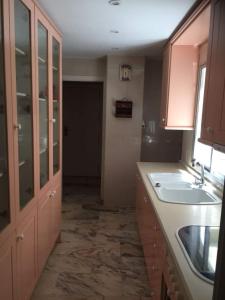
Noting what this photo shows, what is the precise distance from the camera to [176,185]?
268 centimetres

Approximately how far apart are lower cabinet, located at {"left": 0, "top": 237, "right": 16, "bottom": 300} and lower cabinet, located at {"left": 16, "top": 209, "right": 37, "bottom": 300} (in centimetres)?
8

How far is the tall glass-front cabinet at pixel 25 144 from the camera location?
60.4 inches

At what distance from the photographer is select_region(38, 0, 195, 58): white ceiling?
1975 mm

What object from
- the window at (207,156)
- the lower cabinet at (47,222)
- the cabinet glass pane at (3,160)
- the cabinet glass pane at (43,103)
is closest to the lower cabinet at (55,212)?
the lower cabinet at (47,222)

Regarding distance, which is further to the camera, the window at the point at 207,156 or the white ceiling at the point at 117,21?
the window at the point at 207,156

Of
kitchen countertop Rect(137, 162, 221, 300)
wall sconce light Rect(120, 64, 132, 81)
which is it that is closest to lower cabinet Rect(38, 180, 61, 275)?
kitchen countertop Rect(137, 162, 221, 300)

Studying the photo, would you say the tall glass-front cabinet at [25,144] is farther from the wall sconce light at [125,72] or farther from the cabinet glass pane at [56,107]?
the wall sconce light at [125,72]

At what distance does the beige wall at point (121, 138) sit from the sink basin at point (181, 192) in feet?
4.39

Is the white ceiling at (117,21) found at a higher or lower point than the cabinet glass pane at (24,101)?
higher

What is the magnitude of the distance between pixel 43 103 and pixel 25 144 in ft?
1.99

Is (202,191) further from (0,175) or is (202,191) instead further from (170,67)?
(0,175)

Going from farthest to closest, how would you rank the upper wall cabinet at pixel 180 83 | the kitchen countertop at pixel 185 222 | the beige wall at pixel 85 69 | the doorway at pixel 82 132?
the doorway at pixel 82 132 < the beige wall at pixel 85 69 < the upper wall cabinet at pixel 180 83 < the kitchen countertop at pixel 185 222

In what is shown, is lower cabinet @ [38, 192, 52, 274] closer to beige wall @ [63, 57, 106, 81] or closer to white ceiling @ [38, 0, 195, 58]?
white ceiling @ [38, 0, 195, 58]

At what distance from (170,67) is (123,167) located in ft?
5.96
